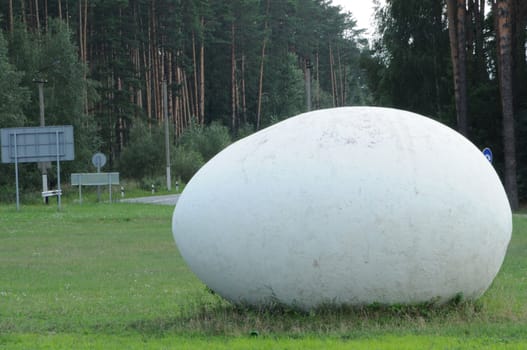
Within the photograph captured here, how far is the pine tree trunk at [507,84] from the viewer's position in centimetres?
3325

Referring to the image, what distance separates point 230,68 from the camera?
279 feet

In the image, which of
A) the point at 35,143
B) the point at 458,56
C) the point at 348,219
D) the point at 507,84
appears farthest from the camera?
the point at 458,56

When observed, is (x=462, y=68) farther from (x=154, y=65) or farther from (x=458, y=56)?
(x=154, y=65)

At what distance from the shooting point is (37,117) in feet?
184

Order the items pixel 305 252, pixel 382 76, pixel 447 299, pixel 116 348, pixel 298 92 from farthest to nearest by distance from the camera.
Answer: pixel 298 92
pixel 382 76
pixel 447 299
pixel 305 252
pixel 116 348

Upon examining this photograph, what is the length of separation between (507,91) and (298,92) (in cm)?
6291

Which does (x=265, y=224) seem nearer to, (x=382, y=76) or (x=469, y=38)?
(x=469, y=38)

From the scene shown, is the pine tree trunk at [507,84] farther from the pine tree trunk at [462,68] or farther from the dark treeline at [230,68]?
Result: the pine tree trunk at [462,68]

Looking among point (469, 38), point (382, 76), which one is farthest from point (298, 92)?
point (469, 38)

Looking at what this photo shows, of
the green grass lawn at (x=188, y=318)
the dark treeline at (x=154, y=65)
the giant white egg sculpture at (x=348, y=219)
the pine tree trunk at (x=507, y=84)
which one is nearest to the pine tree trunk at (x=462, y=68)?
the pine tree trunk at (x=507, y=84)

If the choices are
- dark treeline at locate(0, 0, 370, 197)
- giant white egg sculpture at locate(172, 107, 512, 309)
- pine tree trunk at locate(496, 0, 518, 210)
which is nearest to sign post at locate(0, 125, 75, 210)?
dark treeline at locate(0, 0, 370, 197)

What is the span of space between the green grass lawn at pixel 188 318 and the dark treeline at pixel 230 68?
870 inches

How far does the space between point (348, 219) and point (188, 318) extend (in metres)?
2.06

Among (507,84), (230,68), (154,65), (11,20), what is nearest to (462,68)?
(507,84)
